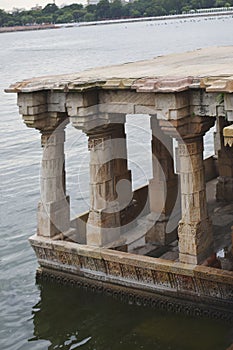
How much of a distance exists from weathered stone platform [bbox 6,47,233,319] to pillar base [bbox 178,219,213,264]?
0.02m

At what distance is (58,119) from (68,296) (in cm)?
351

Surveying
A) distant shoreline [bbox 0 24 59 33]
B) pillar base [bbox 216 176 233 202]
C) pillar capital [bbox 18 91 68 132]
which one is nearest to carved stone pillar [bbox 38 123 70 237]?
pillar capital [bbox 18 91 68 132]

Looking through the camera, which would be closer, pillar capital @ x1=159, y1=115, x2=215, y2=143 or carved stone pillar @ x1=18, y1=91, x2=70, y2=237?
pillar capital @ x1=159, y1=115, x2=215, y2=143

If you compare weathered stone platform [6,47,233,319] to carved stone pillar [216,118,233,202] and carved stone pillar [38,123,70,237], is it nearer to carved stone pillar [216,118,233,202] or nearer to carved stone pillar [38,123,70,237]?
carved stone pillar [38,123,70,237]

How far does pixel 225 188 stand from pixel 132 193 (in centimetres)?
240

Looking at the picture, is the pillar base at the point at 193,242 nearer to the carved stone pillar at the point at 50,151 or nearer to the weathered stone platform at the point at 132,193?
the weathered stone platform at the point at 132,193

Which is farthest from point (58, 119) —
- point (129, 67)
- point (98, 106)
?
point (129, 67)

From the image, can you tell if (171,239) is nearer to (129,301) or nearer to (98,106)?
(129,301)

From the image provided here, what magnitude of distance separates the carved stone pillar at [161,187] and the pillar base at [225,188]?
2.31 metres

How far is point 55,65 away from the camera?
6744 centimetres

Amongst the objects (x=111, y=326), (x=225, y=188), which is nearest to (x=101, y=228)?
(x=111, y=326)

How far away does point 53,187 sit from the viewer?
14711mm

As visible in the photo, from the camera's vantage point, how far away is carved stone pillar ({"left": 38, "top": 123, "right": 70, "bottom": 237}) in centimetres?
1448

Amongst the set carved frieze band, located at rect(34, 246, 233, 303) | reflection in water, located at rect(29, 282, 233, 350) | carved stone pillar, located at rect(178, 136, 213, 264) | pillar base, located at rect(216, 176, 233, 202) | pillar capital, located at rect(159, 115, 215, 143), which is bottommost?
reflection in water, located at rect(29, 282, 233, 350)
